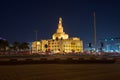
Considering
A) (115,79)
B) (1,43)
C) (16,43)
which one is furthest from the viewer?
(16,43)

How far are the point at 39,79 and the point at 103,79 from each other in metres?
4.47

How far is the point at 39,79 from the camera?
62.1 feet

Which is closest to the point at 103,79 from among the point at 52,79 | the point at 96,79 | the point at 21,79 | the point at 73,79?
the point at 96,79

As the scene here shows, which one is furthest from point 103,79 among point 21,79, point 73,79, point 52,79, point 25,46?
point 25,46

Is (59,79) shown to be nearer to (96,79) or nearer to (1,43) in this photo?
(96,79)

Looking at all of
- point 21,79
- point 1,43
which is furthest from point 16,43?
point 21,79

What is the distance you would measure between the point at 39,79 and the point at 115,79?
5.28 metres

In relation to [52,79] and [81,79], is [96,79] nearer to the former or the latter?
[81,79]

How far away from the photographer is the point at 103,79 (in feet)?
61.7

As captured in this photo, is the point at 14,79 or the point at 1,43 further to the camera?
the point at 1,43

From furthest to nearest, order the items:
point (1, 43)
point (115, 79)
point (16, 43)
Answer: point (16, 43) < point (1, 43) < point (115, 79)

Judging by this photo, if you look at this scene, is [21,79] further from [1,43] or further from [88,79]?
[1,43]

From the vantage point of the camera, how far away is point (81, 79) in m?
18.9

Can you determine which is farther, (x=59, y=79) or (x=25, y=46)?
(x=25, y=46)
